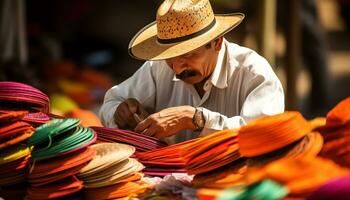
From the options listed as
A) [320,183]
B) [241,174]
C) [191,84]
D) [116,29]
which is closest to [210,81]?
[191,84]

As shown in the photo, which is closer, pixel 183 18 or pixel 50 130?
pixel 50 130

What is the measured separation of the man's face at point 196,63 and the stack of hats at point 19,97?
547 millimetres

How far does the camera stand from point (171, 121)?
3.71 metres

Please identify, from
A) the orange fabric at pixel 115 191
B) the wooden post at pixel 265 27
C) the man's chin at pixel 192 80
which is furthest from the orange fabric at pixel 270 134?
the wooden post at pixel 265 27

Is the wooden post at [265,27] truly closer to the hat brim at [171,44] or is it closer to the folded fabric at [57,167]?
the hat brim at [171,44]

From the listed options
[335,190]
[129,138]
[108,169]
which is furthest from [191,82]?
[335,190]

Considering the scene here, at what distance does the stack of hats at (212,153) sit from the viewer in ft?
10.6

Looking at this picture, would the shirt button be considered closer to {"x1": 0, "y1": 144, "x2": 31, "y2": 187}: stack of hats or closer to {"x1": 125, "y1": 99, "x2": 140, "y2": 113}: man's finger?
{"x1": 125, "y1": 99, "x2": 140, "y2": 113}: man's finger

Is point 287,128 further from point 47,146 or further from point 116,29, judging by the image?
point 116,29

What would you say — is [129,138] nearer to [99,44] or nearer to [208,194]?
[208,194]

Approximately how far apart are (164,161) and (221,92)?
0.47 m

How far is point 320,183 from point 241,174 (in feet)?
1.72

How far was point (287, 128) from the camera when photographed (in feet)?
9.91

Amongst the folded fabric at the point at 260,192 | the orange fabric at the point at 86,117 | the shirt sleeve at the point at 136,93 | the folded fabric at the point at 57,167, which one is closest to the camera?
the folded fabric at the point at 260,192
